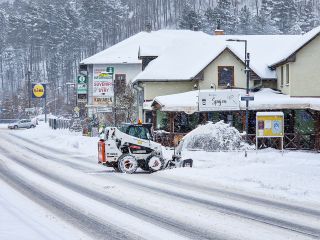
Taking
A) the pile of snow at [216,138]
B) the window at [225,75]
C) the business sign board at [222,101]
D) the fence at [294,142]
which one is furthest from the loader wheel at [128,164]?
the window at [225,75]

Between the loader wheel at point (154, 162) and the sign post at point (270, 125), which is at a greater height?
the sign post at point (270, 125)

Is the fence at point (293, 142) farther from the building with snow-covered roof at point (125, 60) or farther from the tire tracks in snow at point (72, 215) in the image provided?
the building with snow-covered roof at point (125, 60)

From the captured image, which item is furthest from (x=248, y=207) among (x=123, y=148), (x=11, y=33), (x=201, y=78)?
(x=11, y=33)

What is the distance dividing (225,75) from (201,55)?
12.6ft

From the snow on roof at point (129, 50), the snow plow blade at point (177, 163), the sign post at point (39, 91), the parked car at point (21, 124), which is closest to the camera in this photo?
the snow plow blade at point (177, 163)

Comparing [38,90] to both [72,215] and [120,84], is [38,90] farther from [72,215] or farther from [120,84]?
[72,215]

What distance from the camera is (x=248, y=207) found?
1377 cm

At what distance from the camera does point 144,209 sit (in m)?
13.5

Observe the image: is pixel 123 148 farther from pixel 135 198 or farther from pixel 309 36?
pixel 309 36

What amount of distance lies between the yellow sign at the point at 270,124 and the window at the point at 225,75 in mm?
11836

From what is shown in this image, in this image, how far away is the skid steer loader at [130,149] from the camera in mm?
Result: 22453

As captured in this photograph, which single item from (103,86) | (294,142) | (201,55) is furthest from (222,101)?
(201,55)

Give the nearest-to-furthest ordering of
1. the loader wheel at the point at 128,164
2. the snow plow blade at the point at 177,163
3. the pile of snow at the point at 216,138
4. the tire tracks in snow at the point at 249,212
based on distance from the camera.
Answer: the tire tracks in snow at the point at 249,212 → the loader wheel at the point at 128,164 → the snow plow blade at the point at 177,163 → the pile of snow at the point at 216,138

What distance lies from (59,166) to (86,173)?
139 inches
